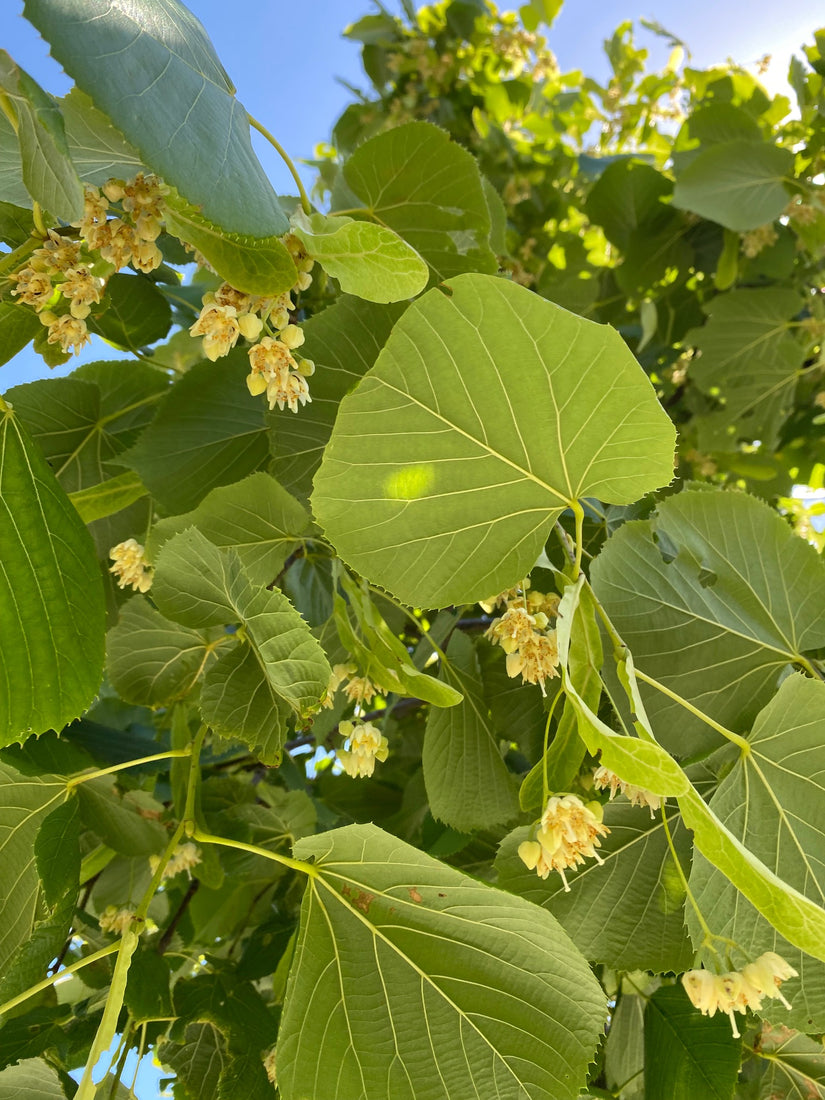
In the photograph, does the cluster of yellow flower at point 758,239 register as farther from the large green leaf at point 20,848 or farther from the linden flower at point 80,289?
the large green leaf at point 20,848

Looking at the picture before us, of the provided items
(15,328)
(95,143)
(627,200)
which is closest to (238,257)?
(95,143)

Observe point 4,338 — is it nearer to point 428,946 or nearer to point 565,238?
point 428,946

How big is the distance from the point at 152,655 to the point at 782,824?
2.14ft

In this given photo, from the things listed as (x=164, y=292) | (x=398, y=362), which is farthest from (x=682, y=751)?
(x=164, y=292)

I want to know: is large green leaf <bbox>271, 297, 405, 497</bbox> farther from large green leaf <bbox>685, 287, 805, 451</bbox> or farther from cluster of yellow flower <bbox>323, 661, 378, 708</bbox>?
large green leaf <bbox>685, 287, 805, 451</bbox>

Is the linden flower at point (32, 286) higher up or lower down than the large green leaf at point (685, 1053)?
higher up

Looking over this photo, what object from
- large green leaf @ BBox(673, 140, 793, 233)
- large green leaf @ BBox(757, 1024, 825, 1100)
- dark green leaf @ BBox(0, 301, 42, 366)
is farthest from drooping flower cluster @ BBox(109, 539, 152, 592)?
large green leaf @ BBox(673, 140, 793, 233)

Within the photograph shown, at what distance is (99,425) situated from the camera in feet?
3.53

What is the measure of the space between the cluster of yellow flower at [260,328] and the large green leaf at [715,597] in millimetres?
344

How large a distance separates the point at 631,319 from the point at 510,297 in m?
1.91

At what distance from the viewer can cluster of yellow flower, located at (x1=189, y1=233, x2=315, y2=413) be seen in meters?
0.62

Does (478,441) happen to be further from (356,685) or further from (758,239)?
(758,239)

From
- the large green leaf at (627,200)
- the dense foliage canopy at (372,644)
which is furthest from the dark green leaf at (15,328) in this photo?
the large green leaf at (627,200)

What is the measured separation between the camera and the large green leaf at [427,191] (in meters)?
0.89
